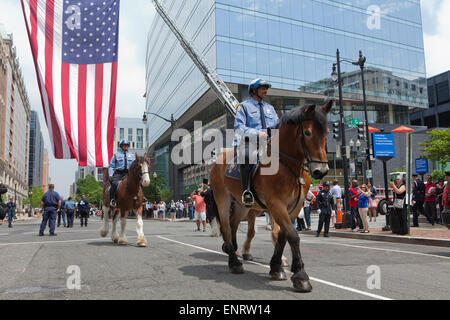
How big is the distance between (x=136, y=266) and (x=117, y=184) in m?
4.31

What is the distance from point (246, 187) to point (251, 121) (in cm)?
106

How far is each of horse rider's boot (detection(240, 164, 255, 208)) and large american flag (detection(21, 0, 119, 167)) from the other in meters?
5.50

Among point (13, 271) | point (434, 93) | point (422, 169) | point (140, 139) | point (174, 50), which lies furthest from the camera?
point (140, 139)

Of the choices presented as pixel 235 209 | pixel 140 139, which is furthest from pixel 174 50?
pixel 140 139

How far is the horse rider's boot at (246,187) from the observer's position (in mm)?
5254

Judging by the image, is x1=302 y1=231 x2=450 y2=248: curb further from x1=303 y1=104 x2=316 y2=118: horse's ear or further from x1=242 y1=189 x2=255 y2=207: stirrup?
x1=303 y1=104 x2=316 y2=118: horse's ear

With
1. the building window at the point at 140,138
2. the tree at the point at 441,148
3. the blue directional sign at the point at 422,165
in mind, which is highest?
the building window at the point at 140,138

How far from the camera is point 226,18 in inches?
1523

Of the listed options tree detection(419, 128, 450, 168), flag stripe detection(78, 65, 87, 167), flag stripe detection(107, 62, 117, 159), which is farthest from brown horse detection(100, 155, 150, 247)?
tree detection(419, 128, 450, 168)

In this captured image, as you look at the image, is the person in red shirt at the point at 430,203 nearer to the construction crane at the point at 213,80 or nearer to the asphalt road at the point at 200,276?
the asphalt road at the point at 200,276

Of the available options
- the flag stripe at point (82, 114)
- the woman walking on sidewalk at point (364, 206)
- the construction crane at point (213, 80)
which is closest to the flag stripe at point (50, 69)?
the flag stripe at point (82, 114)

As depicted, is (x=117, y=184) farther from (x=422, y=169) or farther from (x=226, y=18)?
(x=226, y=18)

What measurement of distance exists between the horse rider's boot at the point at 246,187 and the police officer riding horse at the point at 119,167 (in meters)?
5.56

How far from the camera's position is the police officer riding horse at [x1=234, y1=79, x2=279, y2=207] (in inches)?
211
